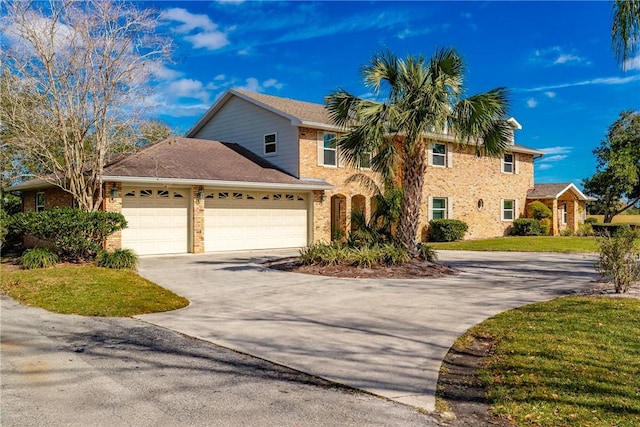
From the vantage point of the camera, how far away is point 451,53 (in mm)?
12891

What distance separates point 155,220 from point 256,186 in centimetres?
394

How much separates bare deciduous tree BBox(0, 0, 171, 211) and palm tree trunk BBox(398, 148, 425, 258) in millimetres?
8662

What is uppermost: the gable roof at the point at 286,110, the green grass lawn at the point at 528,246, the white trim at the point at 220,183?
the gable roof at the point at 286,110

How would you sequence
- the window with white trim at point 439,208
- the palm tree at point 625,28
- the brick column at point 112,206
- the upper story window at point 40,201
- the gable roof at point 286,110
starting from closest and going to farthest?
the palm tree at point 625,28, the brick column at point 112,206, the upper story window at point 40,201, the gable roof at point 286,110, the window with white trim at point 439,208

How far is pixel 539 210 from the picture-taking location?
95.5 feet

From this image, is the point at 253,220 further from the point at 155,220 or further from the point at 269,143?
the point at 269,143

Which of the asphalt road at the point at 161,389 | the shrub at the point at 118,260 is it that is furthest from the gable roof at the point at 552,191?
the asphalt road at the point at 161,389

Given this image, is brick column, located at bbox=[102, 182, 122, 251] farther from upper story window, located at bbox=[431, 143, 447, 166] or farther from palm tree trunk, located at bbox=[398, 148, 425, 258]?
upper story window, located at bbox=[431, 143, 447, 166]

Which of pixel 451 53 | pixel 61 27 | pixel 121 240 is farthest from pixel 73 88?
pixel 451 53

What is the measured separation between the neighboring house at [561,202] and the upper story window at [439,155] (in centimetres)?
812

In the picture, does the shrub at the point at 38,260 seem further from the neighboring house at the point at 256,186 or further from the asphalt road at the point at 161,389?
the asphalt road at the point at 161,389

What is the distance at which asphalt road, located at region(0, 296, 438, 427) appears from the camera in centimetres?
393

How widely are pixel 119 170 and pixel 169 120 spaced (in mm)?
18566

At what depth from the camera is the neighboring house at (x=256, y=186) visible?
17078mm
